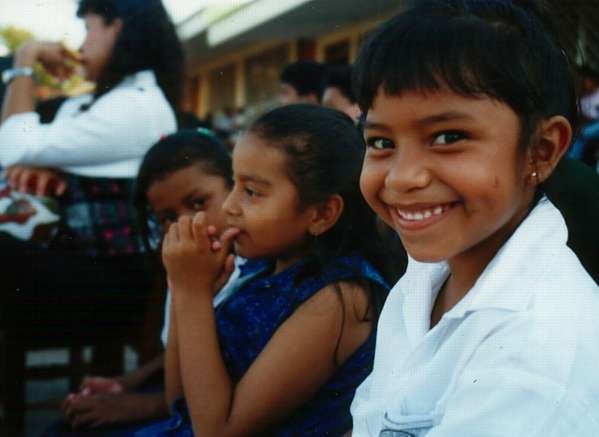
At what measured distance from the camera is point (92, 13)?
9.19 feet

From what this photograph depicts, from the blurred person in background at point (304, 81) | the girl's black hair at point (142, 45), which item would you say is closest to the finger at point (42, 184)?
the girl's black hair at point (142, 45)

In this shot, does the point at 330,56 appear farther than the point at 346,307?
Yes

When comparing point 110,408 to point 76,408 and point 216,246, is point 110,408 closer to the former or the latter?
point 76,408

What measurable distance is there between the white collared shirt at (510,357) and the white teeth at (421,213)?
10cm

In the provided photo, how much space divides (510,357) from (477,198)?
24cm

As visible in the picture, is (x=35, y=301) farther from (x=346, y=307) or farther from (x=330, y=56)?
(x=330, y=56)

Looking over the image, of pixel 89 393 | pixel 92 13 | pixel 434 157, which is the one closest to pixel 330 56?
pixel 92 13

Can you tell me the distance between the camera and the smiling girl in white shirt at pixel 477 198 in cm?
102

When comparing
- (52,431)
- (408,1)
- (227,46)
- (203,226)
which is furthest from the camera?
(227,46)

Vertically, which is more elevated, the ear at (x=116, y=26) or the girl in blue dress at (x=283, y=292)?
the ear at (x=116, y=26)

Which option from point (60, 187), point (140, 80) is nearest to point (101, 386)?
point (60, 187)

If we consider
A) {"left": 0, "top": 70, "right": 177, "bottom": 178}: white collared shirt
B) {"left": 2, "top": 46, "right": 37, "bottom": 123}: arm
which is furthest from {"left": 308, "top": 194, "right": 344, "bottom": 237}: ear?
{"left": 2, "top": 46, "right": 37, "bottom": 123}: arm

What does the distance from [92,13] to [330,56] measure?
8147 millimetres

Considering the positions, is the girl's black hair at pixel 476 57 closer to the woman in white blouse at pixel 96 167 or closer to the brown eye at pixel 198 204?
the brown eye at pixel 198 204
